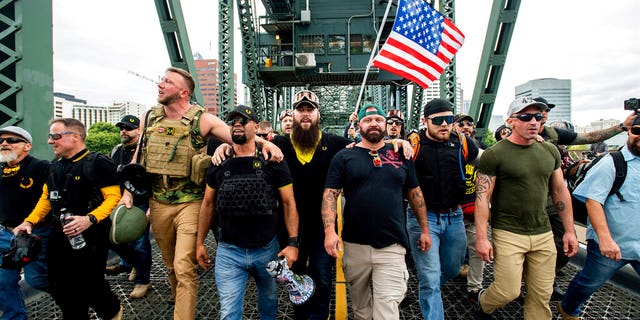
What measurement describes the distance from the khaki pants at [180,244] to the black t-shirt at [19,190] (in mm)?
1207

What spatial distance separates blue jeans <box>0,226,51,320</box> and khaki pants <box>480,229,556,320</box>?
4.34 m

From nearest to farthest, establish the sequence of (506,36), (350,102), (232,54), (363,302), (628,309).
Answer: (363,302) → (628,309) → (506,36) → (232,54) → (350,102)

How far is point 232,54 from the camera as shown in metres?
8.10

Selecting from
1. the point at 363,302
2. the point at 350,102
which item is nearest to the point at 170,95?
the point at 363,302

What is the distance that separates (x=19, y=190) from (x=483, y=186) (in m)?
4.56

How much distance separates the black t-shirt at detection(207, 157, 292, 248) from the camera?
2637mm

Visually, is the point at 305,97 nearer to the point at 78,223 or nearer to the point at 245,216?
the point at 245,216

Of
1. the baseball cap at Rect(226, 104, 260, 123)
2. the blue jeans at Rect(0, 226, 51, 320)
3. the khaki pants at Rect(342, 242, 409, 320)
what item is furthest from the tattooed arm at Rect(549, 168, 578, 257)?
the blue jeans at Rect(0, 226, 51, 320)

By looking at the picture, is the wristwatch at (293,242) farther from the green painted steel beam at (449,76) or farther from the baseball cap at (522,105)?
the green painted steel beam at (449,76)

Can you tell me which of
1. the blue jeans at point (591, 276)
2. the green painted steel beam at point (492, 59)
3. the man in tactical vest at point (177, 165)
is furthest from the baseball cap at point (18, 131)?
the green painted steel beam at point (492, 59)

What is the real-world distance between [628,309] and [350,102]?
30.4 m

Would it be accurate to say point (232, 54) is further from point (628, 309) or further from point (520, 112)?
point (628, 309)

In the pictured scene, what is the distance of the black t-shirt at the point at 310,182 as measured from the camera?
3160 mm

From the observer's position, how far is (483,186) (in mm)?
3031
